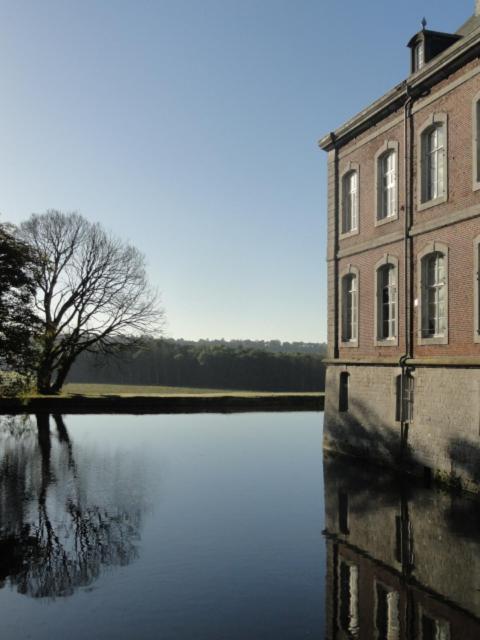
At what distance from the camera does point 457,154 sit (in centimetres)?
1591

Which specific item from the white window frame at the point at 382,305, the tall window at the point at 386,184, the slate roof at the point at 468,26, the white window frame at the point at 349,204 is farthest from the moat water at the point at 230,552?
the slate roof at the point at 468,26

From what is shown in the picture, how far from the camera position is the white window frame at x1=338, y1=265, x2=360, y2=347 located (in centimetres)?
2089

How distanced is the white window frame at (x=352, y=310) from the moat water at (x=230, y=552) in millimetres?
4382

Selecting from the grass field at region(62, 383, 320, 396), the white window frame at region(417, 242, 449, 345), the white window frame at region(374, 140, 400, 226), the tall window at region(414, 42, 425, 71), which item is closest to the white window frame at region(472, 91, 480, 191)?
the white window frame at region(417, 242, 449, 345)

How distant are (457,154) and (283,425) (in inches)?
709

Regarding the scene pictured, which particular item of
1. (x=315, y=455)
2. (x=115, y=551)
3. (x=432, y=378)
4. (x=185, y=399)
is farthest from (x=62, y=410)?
(x=115, y=551)

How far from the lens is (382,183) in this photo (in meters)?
19.7

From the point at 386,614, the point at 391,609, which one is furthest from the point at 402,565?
the point at 386,614

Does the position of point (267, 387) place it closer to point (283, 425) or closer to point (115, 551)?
point (283, 425)

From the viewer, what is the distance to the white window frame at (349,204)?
21078 mm

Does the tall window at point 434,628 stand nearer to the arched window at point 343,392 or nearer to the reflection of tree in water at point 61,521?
the reflection of tree in water at point 61,521

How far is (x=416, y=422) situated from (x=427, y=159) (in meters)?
6.94

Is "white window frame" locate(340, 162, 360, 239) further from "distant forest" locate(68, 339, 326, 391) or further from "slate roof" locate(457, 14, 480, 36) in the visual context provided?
"distant forest" locate(68, 339, 326, 391)

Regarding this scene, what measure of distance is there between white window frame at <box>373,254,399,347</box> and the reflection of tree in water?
26.9ft
